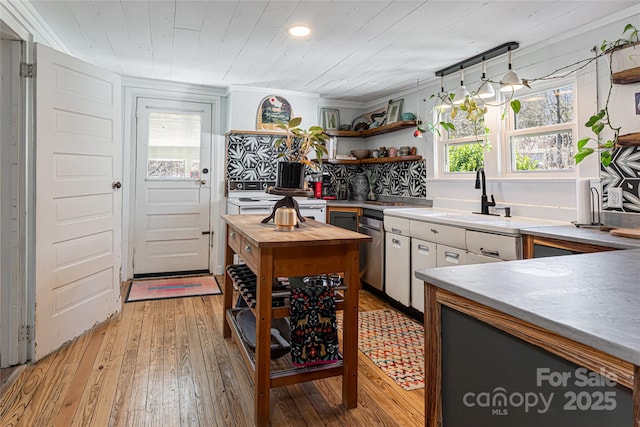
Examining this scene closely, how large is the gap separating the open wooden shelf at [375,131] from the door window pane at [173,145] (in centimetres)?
167

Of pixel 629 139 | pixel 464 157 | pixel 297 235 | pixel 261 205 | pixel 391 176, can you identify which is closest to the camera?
pixel 297 235

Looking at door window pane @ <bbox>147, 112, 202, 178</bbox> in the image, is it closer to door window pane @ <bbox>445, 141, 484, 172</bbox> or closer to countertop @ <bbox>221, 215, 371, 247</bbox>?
countertop @ <bbox>221, 215, 371, 247</bbox>

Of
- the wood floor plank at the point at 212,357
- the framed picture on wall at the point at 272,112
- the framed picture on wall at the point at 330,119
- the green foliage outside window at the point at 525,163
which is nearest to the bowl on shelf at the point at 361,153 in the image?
the framed picture on wall at the point at 330,119

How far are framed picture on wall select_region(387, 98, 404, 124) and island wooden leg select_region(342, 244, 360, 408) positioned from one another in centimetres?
292

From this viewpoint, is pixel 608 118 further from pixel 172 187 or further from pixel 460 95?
pixel 172 187

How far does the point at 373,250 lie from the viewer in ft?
13.0

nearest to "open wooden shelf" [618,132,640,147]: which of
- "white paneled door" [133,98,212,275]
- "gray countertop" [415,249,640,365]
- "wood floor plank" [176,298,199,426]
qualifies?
"gray countertop" [415,249,640,365]

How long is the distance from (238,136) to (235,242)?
97.1 inches

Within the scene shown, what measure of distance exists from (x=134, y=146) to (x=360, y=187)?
9.16 ft

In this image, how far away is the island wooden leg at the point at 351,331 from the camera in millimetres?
1992

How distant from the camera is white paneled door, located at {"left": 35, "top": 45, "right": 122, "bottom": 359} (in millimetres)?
2461

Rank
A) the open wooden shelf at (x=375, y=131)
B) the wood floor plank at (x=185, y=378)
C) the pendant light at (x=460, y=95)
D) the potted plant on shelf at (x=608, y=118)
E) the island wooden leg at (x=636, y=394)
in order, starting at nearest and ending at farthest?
1. the island wooden leg at (x=636, y=394)
2. the wood floor plank at (x=185, y=378)
3. the potted plant on shelf at (x=608, y=118)
4. the pendant light at (x=460, y=95)
5. the open wooden shelf at (x=375, y=131)

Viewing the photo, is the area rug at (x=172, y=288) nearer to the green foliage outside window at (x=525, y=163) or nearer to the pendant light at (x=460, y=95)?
the pendant light at (x=460, y=95)

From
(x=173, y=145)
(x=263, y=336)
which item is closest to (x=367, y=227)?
(x=263, y=336)
